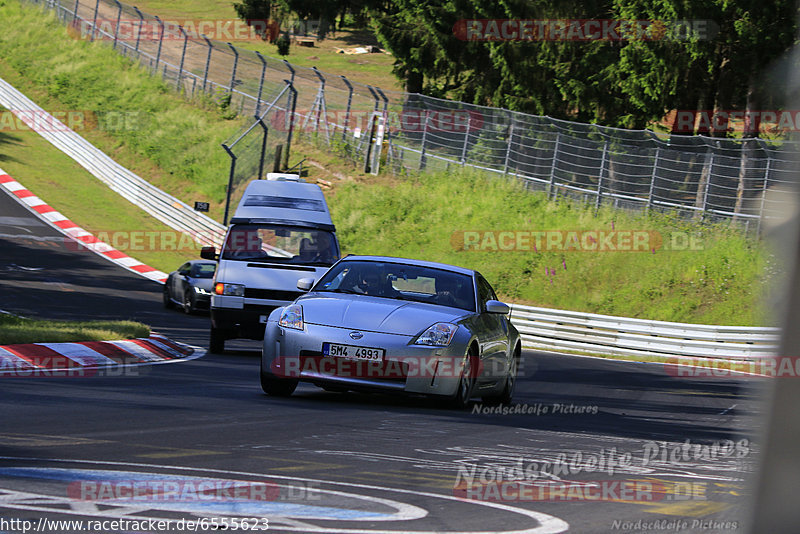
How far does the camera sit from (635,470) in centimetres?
681

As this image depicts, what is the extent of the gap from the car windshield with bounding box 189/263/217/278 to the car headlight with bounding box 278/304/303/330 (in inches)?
501

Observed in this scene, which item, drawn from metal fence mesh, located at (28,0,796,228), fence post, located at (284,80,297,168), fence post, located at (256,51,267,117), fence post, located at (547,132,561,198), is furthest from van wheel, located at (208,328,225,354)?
fence post, located at (256,51,267,117)

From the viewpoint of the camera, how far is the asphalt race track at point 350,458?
4551mm

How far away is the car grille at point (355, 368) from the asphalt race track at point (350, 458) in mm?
303

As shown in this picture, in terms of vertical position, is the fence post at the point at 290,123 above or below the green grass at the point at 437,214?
above

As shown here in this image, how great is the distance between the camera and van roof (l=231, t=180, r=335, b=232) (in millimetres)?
15906

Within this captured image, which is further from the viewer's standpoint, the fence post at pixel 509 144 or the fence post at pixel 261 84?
the fence post at pixel 261 84

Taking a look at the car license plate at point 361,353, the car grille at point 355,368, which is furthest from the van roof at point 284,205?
the car license plate at point 361,353

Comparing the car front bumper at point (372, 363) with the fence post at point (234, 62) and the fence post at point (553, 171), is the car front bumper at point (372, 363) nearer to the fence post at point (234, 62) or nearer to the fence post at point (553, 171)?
the fence post at point (553, 171)

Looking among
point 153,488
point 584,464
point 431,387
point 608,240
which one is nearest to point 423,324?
point 431,387

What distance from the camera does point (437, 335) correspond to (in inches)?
372

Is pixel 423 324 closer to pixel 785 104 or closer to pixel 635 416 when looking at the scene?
pixel 635 416

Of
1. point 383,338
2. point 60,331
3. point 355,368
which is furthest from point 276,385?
point 60,331

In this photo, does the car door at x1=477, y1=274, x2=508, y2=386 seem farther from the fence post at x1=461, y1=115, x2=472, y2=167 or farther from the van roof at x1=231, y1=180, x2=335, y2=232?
the fence post at x1=461, y1=115, x2=472, y2=167
